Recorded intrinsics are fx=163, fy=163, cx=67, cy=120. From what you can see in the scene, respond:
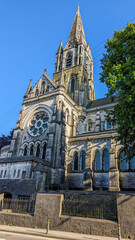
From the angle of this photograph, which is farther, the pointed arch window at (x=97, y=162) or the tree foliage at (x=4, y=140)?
the tree foliage at (x=4, y=140)

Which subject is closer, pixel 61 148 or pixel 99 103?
pixel 61 148

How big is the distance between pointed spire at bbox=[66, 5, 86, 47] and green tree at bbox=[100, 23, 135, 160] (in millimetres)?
31999

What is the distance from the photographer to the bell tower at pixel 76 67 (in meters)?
37.1

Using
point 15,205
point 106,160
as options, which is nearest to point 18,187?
point 15,205

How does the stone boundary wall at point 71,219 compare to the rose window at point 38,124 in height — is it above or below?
below

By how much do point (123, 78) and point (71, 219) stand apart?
10.2m

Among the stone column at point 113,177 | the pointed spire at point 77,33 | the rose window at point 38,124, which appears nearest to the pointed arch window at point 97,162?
the stone column at point 113,177

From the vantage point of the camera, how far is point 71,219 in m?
8.81

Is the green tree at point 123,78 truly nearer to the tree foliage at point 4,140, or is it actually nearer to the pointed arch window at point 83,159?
the pointed arch window at point 83,159

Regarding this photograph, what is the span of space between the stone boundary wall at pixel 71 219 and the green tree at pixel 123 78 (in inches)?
229

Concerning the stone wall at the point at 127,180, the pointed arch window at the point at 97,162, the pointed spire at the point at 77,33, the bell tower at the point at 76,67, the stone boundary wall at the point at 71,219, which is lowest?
the stone boundary wall at the point at 71,219

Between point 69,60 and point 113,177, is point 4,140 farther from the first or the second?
point 113,177

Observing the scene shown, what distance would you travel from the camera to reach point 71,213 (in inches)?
382

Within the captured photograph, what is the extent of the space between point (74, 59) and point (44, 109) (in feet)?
65.9
